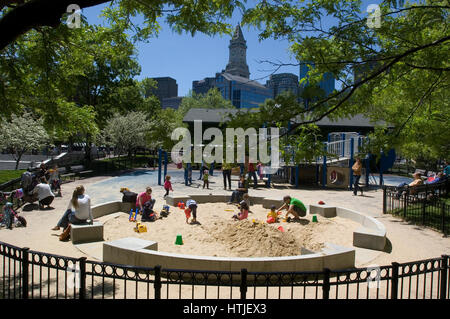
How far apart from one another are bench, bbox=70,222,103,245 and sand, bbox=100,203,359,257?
40 centimetres

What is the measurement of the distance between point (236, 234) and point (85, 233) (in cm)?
402

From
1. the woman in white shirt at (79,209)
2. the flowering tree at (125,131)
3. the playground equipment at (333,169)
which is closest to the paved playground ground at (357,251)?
the woman in white shirt at (79,209)

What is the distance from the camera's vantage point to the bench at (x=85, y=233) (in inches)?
346

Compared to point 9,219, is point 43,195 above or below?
above

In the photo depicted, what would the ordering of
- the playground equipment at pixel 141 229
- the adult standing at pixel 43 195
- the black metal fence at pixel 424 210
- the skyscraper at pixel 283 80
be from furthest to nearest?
the adult standing at pixel 43 195 < the black metal fence at pixel 424 210 < the playground equipment at pixel 141 229 < the skyscraper at pixel 283 80

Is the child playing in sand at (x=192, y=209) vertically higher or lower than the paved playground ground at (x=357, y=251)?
higher

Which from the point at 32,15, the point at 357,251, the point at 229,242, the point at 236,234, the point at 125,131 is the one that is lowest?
the point at 357,251

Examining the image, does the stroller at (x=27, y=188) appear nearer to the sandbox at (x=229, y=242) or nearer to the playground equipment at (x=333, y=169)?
the sandbox at (x=229, y=242)

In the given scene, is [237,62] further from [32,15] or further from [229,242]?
[32,15]

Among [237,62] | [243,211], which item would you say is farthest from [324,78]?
[237,62]

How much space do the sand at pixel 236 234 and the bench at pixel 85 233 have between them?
0.40 metres

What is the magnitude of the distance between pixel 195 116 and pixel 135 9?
33230mm

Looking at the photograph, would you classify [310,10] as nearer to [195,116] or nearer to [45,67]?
[45,67]

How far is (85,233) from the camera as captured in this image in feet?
29.2
